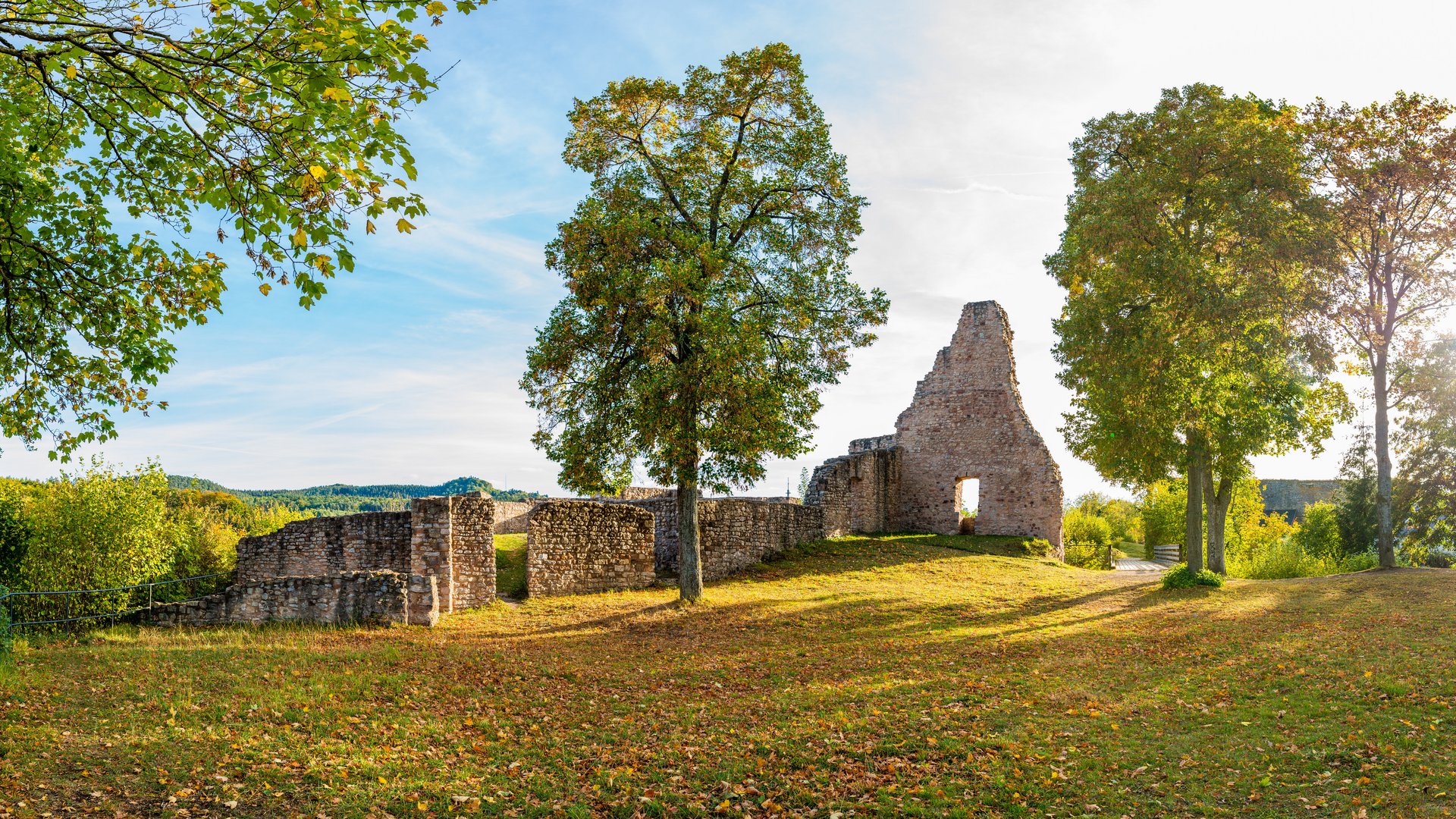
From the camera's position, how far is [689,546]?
1783 centimetres

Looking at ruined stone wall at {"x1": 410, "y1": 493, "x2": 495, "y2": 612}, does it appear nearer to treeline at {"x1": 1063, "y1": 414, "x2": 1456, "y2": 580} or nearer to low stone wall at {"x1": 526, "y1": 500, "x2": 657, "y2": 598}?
low stone wall at {"x1": 526, "y1": 500, "x2": 657, "y2": 598}

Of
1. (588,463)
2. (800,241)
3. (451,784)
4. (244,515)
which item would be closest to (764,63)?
(800,241)

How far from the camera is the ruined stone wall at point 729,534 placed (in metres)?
21.6

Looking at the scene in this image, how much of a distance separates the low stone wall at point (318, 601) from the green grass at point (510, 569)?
10.6ft

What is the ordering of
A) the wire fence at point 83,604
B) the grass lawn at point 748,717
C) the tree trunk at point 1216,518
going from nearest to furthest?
1. the grass lawn at point 748,717
2. the wire fence at point 83,604
3. the tree trunk at point 1216,518

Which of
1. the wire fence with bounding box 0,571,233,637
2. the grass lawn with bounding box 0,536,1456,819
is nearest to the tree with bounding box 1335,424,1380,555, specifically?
the grass lawn with bounding box 0,536,1456,819

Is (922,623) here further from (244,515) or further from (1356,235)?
(244,515)

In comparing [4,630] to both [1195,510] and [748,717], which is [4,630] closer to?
[748,717]

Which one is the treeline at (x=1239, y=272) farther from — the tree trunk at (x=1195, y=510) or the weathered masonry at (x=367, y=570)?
the weathered masonry at (x=367, y=570)

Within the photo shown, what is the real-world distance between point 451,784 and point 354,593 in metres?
8.48

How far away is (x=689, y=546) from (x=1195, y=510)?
13427mm

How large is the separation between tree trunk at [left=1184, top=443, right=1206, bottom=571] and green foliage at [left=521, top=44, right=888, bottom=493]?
9705mm

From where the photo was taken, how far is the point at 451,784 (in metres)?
7.11

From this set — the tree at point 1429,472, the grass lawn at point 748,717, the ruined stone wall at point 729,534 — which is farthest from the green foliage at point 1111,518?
the grass lawn at point 748,717
